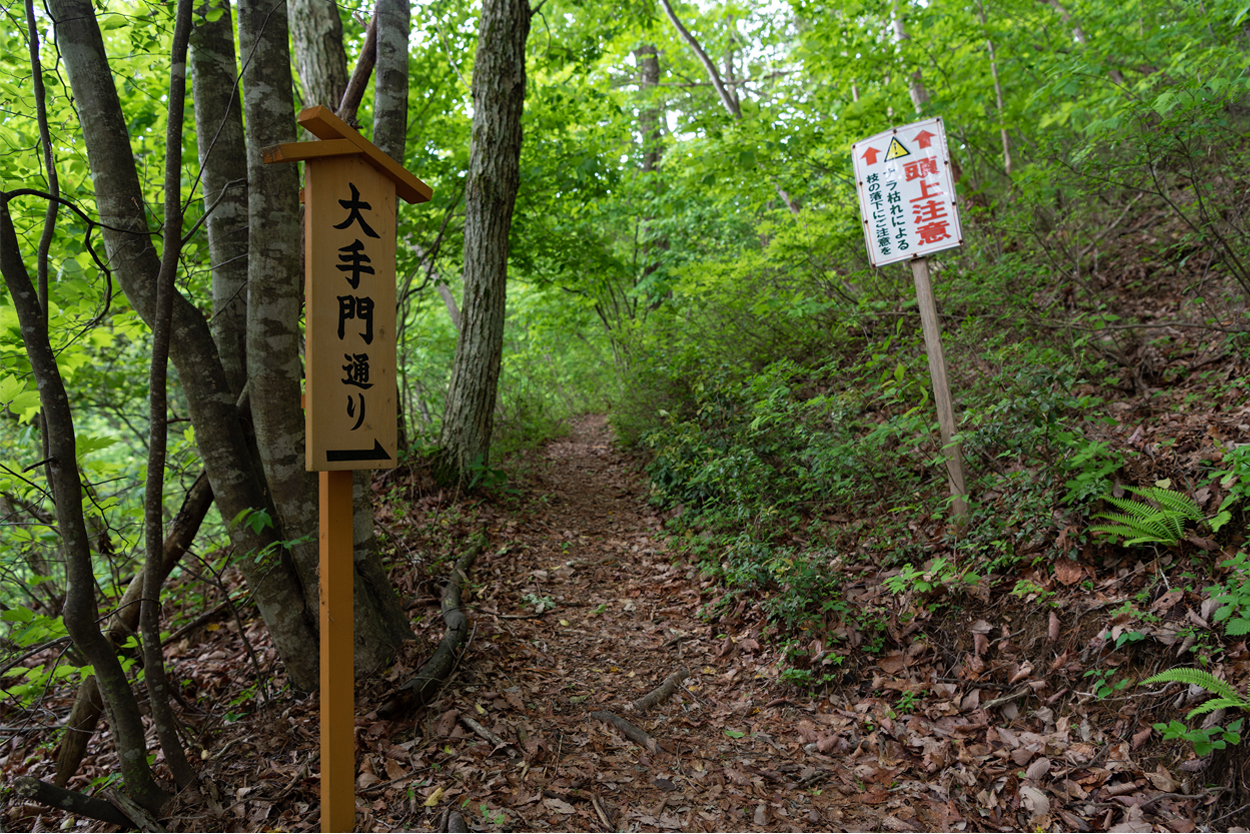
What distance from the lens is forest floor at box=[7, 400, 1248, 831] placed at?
2.77 m

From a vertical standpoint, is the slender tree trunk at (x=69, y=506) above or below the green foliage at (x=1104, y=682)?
above

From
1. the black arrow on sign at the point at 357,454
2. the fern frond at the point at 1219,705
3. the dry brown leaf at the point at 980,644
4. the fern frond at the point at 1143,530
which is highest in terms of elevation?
the black arrow on sign at the point at 357,454

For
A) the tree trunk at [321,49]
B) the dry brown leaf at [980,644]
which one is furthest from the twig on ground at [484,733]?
the tree trunk at [321,49]

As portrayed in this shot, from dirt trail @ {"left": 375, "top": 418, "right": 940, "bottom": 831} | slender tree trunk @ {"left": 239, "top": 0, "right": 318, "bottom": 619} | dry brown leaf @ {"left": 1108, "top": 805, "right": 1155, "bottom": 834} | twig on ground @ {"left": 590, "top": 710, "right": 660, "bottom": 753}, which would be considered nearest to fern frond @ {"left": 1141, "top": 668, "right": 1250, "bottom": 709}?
dry brown leaf @ {"left": 1108, "top": 805, "right": 1155, "bottom": 834}

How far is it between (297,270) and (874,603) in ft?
13.2

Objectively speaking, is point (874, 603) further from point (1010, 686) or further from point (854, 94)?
point (854, 94)

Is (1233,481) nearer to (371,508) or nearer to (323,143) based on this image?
(323,143)

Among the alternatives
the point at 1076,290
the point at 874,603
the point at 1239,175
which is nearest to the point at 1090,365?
the point at 1076,290

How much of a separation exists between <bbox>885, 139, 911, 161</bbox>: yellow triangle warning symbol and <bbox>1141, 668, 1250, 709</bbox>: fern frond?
3.60m

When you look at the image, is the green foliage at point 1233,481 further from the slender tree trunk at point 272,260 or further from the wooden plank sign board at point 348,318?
the slender tree trunk at point 272,260

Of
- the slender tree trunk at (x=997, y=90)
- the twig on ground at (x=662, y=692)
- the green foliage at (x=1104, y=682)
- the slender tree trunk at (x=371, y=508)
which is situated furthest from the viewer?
the slender tree trunk at (x=997, y=90)

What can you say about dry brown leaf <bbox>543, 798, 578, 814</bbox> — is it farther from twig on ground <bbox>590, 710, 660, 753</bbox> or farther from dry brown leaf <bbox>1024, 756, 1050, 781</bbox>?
dry brown leaf <bbox>1024, 756, 1050, 781</bbox>

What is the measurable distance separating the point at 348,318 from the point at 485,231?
4.65m

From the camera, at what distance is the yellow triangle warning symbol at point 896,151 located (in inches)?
180
